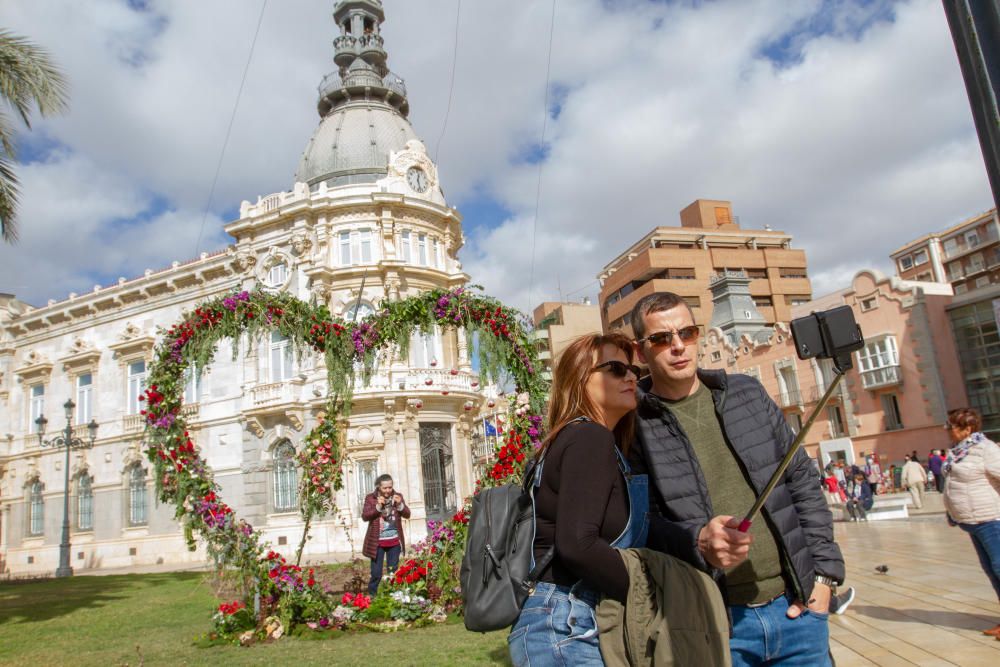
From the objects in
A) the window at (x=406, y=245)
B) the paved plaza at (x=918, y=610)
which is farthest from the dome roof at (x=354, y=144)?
the paved plaza at (x=918, y=610)

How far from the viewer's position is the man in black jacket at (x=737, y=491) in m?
2.41

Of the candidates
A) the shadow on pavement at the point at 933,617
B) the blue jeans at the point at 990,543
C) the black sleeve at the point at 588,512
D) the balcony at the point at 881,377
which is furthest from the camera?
the balcony at the point at 881,377

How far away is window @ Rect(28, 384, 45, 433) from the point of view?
101 ft

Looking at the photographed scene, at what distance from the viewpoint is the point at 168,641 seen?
787 centimetres

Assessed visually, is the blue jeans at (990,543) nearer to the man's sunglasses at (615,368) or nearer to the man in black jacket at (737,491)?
the man in black jacket at (737,491)

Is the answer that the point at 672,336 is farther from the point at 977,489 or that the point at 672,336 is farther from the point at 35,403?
the point at 35,403

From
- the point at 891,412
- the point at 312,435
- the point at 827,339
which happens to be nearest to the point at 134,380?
the point at 312,435

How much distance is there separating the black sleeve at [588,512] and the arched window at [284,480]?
22.9m

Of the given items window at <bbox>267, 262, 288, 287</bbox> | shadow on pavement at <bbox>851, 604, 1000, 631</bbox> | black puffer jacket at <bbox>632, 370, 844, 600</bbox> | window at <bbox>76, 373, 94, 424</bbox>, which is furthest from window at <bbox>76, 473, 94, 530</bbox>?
black puffer jacket at <bbox>632, 370, 844, 600</bbox>

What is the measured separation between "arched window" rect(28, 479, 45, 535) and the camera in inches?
1403

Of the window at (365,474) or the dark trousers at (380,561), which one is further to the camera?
the window at (365,474)

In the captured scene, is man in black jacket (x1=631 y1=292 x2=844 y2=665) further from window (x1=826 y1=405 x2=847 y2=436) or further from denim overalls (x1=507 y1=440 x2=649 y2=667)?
window (x1=826 y1=405 x2=847 y2=436)

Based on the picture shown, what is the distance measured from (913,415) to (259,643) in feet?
96.8

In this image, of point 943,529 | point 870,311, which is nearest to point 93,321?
point 943,529
